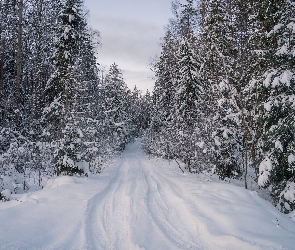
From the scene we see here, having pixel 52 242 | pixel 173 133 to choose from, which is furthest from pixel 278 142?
pixel 173 133

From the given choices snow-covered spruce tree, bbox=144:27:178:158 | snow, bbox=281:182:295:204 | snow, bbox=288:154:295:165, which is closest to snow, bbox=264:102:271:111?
snow, bbox=288:154:295:165

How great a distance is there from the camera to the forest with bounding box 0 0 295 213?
8.98 m

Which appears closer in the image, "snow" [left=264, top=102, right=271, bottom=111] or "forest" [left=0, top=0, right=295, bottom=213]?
"snow" [left=264, top=102, right=271, bottom=111]

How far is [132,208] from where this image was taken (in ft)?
25.3

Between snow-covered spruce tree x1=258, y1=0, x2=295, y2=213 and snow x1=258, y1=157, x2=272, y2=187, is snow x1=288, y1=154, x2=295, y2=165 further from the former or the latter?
snow x1=258, y1=157, x2=272, y2=187

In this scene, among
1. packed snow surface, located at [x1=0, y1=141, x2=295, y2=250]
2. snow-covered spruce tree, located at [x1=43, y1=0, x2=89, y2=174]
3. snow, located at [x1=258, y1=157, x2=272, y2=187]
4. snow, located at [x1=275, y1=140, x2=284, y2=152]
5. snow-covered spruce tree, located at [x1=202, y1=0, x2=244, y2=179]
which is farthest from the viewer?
snow-covered spruce tree, located at [x1=43, y1=0, x2=89, y2=174]

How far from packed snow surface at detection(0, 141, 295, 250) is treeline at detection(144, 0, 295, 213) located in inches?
88.3

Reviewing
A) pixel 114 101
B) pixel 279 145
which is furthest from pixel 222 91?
pixel 114 101

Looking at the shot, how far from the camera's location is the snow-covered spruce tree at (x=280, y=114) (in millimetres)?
8461

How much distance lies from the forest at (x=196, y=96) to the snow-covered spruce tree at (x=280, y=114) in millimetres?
34

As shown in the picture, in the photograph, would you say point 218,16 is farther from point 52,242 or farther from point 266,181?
point 52,242

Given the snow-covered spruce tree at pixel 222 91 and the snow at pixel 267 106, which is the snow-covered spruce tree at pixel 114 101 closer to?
the snow-covered spruce tree at pixel 222 91

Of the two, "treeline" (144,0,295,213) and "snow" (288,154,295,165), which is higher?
"treeline" (144,0,295,213)

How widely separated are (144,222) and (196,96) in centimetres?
1760
